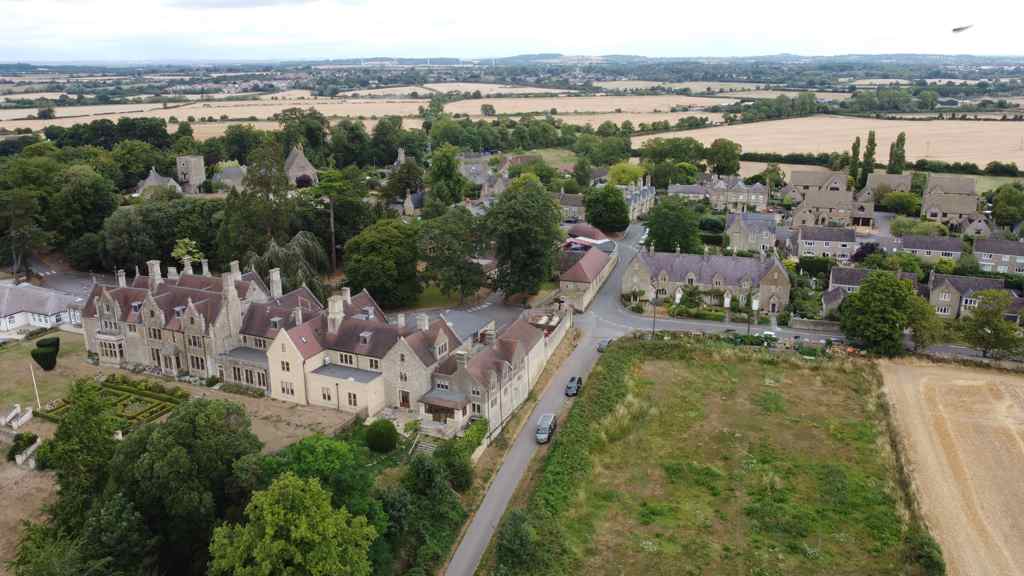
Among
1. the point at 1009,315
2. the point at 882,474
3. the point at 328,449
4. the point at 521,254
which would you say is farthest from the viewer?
the point at 521,254

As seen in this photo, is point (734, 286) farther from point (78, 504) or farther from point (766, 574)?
point (78, 504)

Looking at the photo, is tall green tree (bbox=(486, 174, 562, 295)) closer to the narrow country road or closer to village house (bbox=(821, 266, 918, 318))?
the narrow country road

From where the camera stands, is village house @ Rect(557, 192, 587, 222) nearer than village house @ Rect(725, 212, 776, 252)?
No

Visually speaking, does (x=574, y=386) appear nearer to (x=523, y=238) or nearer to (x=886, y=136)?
(x=523, y=238)

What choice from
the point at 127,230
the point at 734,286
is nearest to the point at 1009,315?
the point at 734,286

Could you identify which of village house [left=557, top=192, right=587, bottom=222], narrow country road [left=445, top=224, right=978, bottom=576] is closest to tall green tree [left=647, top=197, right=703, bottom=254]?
narrow country road [left=445, top=224, right=978, bottom=576]

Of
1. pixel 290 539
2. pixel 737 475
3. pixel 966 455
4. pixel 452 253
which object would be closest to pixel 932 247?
pixel 966 455
